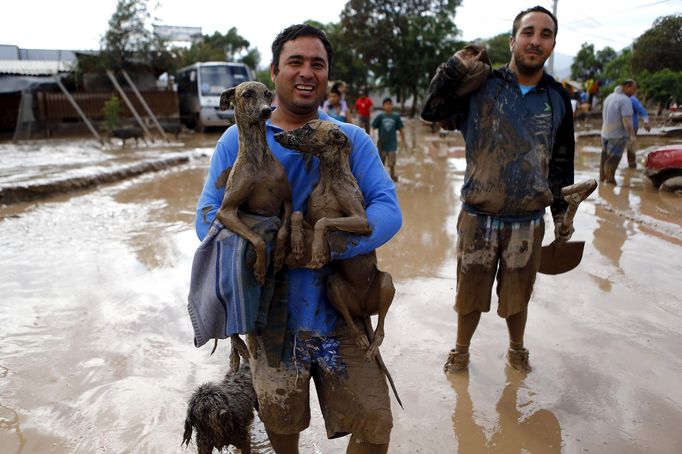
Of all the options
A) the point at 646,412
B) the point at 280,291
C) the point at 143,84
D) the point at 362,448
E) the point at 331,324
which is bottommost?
the point at 646,412

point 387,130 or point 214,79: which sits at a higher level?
point 214,79

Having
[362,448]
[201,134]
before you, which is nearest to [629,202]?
[362,448]

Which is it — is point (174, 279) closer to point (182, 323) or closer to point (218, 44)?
point (182, 323)

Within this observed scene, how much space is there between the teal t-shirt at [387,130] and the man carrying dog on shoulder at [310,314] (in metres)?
7.53

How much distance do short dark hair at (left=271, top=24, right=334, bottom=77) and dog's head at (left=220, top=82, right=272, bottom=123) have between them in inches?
7.1

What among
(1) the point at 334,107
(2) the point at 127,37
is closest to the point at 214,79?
(2) the point at 127,37

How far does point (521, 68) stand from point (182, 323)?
2988mm

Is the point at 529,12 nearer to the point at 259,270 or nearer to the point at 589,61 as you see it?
the point at 259,270

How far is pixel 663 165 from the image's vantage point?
28.0 ft

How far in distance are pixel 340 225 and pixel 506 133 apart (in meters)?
1.56

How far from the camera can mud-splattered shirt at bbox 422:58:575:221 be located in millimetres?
2820

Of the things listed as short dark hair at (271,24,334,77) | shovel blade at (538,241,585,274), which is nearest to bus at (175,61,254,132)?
shovel blade at (538,241,585,274)

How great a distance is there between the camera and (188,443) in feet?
8.05

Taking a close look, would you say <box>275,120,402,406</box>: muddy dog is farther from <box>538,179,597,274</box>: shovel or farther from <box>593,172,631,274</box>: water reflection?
<box>593,172,631,274</box>: water reflection
